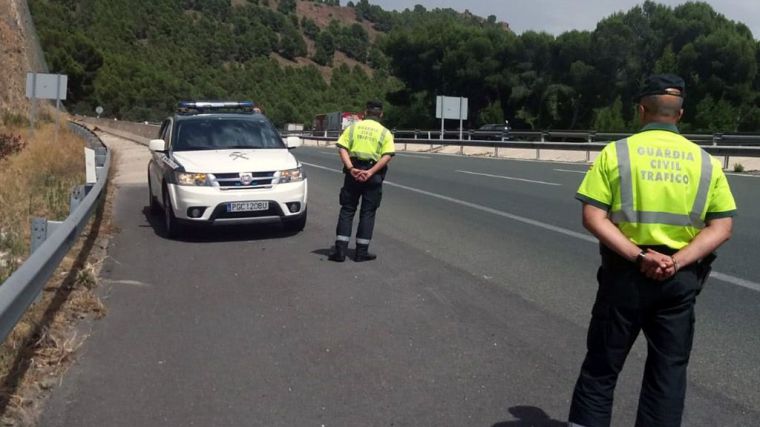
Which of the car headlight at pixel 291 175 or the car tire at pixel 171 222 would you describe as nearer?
the car tire at pixel 171 222

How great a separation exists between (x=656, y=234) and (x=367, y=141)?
553 centimetres

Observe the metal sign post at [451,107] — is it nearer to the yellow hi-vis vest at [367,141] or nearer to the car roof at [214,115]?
the car roof at [214,115]

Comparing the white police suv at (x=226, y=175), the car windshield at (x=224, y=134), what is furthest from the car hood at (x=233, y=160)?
the car windshield at (x=224, y=134)

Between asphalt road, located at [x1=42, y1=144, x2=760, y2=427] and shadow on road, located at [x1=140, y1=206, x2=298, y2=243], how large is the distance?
0.29ft

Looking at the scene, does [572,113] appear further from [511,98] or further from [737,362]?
[737,362]

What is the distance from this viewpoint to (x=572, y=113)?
62750 mm

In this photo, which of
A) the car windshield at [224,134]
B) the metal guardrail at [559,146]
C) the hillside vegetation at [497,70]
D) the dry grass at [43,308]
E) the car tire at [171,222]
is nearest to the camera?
the dry grass at [43,308]

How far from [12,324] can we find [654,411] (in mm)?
Result: 3137

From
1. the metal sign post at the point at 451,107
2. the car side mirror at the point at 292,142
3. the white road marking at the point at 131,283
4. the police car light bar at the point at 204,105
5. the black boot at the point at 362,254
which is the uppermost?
the metal sign post at the point at 451,107

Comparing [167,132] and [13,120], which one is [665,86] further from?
[13,120]

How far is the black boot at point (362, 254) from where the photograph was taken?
9.09m

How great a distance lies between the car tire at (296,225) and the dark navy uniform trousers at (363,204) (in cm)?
202

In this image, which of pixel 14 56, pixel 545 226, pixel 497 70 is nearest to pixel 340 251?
pixel 545 226

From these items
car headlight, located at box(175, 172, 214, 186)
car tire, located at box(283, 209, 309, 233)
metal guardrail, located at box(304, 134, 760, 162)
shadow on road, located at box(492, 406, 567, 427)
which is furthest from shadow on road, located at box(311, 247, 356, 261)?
metal guardrail, located at box(304, 134, 760, 162)
